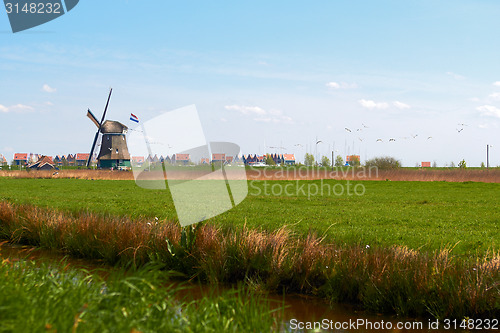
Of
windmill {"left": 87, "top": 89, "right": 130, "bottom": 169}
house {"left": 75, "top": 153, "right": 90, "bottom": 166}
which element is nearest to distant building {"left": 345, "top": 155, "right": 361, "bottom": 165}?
windmill {"left": 87, "top": 89, "right": 130, "bottom": 169}

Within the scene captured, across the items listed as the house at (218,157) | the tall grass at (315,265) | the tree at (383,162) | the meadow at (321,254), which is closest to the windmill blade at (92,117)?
the tree at (383,162)

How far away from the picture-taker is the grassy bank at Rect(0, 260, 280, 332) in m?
4.58

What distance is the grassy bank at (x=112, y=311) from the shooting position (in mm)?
4582

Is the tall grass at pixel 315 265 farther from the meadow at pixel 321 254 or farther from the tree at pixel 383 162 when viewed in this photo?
the tree at pixel 383 162

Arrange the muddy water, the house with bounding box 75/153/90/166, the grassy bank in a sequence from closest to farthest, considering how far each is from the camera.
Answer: the grassy bank < the muddy water < the house with bounding box 75/153/90/166

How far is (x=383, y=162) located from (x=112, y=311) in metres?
65.4

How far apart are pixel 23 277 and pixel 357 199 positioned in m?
24.8

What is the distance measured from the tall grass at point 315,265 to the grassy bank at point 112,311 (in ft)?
5.60

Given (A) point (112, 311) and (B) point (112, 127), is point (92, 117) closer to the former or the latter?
(B) point (112, 127)

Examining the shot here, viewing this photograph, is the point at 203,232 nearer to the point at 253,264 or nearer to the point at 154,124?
the point at 253,264

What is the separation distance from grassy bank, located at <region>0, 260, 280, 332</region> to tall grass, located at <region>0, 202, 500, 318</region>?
5.60ft

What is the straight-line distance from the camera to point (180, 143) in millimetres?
8352

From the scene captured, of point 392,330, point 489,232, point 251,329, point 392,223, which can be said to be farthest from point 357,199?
point 251,329

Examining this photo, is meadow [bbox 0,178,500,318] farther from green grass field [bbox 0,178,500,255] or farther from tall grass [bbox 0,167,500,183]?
tall grass [bbox 0,167,500,183]
